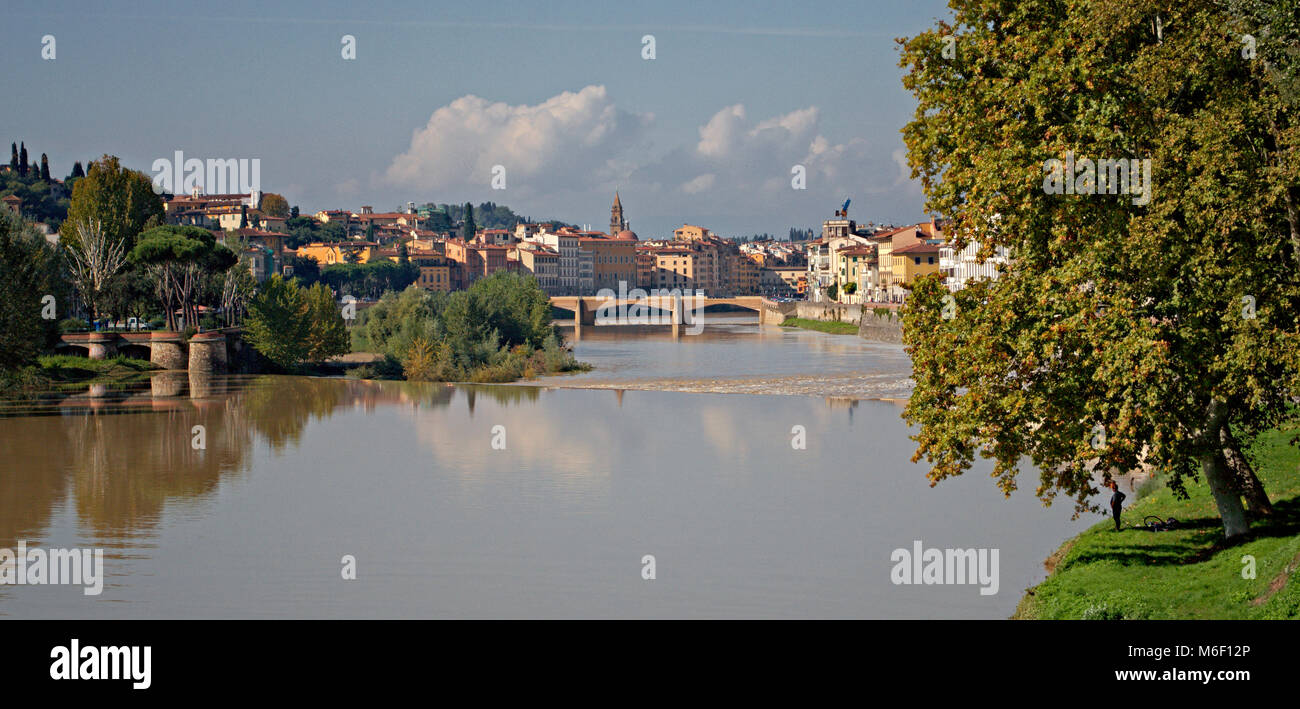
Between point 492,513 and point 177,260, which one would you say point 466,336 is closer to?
point 177,260

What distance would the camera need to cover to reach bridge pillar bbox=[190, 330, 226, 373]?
4262 cm

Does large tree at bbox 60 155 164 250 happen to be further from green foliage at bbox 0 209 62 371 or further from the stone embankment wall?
the stone embankment wall

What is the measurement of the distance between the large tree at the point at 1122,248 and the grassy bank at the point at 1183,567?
2.13 feet

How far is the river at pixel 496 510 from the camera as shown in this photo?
13461 mm

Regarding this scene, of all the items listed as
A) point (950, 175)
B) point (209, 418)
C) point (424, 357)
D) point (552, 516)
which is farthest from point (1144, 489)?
point (424, 357)

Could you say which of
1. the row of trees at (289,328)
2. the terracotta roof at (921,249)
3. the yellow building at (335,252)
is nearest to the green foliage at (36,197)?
the yellow building at (335,252)

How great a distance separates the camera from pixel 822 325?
8388 centimetres

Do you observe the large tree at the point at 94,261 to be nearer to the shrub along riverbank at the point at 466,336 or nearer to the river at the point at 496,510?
the shrub along riverbank at the point at 466,336

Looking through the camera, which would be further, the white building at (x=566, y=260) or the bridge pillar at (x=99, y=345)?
the white building at (x=566, y=260)

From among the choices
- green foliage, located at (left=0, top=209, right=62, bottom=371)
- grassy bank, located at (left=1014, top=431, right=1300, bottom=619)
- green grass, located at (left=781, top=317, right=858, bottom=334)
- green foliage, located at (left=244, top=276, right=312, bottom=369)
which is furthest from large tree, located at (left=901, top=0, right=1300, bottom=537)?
green grass, located at (left=781, top=317, right=858, bottom=334)

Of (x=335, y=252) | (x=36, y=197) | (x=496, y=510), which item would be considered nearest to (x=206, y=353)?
(x=496, y=510)

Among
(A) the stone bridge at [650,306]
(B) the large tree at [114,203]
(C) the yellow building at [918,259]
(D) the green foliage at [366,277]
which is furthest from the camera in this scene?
(D) the green foliage at [366,277]

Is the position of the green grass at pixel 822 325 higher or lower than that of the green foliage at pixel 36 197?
lower

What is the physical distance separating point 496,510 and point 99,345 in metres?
28.0
